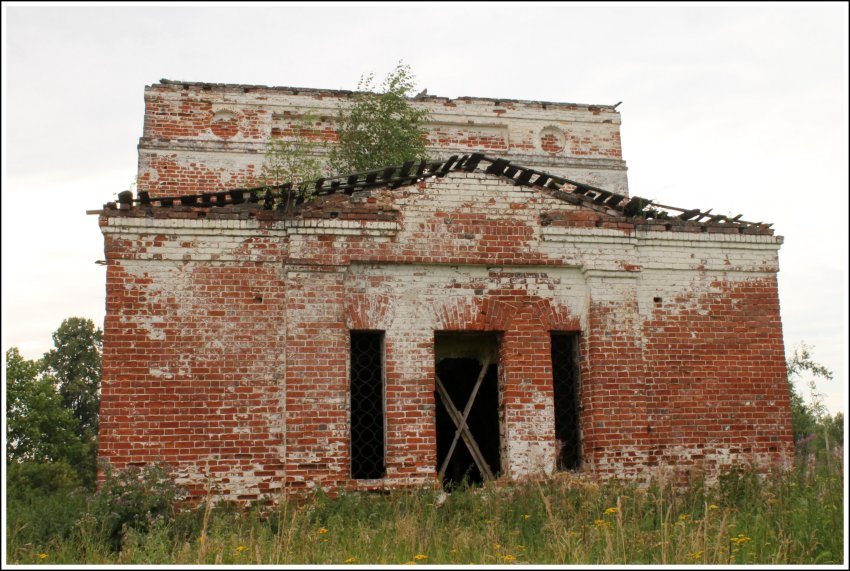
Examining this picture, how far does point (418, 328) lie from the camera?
870 centimetres

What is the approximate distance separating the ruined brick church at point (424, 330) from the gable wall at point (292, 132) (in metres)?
8.92

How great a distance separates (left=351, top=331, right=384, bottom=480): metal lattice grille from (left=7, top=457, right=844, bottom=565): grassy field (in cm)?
80

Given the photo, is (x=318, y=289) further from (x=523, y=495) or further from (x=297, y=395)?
(x=523, y=495)

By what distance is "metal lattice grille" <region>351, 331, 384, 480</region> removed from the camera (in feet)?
28.9

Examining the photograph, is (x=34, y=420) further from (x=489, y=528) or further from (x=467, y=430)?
(x=489, y=528)

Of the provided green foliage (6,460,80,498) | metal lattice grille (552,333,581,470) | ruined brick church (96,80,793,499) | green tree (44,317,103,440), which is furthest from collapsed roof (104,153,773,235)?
green tree (44,317,103,440)

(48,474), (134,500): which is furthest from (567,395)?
(48,474)

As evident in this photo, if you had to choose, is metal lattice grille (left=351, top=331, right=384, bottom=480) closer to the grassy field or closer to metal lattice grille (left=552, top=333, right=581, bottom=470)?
the grassy field

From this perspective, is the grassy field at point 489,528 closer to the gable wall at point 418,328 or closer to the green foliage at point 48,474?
the gable wall at point 418,328

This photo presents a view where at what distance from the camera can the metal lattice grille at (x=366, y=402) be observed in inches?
347

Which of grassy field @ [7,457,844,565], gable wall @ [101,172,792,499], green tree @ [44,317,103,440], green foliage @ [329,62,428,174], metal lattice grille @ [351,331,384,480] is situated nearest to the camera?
grassy field @ [7,457,844,565]

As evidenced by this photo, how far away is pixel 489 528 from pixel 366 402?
2698 millimetres

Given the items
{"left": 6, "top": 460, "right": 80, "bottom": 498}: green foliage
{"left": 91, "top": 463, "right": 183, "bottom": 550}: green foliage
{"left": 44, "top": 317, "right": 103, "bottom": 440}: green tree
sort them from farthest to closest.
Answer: {"left": 44, "top": 317, "right": 103, "bottom": 440}: green tree, {"left": 6, "top": 460, "right": 80, "bottom": 498}: green foliage, {"left": 91, "top": 463, "right": 183, "bottom": 550}: green foliage

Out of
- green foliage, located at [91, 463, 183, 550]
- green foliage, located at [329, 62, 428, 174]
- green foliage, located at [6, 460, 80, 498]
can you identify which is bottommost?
green foliage, located at [6, 460, 80, 498]
